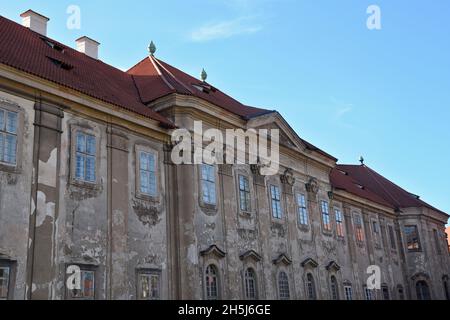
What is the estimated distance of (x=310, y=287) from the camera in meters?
23.2

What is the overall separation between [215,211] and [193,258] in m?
2.21

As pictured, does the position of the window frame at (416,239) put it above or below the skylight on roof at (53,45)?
below

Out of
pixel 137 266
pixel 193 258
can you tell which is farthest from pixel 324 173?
pixel 137 266

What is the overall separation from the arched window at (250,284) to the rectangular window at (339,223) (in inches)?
330

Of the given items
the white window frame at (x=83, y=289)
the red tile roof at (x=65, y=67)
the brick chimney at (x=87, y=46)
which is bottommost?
the white window frame at (x=83, y=289)

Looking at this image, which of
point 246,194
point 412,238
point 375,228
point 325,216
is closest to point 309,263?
point 325,216

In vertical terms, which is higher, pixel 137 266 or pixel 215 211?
pixel 215 211

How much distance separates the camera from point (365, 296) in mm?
27984

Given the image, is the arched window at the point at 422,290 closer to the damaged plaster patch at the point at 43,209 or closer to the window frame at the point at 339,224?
the window frame at the point at 339,224

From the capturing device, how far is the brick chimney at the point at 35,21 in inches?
778

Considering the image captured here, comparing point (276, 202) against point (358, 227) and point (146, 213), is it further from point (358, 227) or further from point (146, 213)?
point (358, 227)

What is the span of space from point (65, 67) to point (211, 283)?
8.23 m

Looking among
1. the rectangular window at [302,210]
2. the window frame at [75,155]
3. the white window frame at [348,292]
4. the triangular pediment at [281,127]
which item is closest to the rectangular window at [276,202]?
the rectangular window at [302,210]
